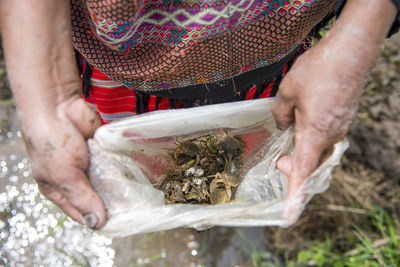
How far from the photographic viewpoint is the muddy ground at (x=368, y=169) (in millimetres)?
1661

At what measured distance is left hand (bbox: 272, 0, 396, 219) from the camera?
0.62 metres

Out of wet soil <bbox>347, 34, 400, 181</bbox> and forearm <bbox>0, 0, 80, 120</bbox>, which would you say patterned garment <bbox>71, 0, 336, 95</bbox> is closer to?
forearm <bbox>0, 0, 80, 120</bbox>

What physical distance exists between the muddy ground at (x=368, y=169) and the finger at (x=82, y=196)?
1.34 metres

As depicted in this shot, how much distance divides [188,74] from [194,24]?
172mm

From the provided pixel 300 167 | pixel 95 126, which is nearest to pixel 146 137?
pixel 95 126

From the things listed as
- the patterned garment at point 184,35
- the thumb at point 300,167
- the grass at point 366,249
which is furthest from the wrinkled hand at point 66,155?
the grass at point 366,249

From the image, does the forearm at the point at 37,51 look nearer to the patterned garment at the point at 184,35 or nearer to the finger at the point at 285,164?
the patterned garment at the point at 184,35

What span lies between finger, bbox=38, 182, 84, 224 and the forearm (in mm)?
196

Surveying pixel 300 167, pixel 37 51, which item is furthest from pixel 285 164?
pixel 37 51

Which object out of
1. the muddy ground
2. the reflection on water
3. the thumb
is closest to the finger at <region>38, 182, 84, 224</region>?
the thumb

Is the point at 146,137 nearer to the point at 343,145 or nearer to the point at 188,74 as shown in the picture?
the point at 188,74

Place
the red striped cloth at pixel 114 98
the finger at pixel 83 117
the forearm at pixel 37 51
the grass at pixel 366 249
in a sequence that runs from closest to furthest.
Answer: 1. the forearm at pixel 37 51
2. the finger at pixel 83 117
3. the red striped cloth at pixel 114 98
4. the grass at pixel 366 249

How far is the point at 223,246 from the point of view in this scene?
1804mm

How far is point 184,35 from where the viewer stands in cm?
71
